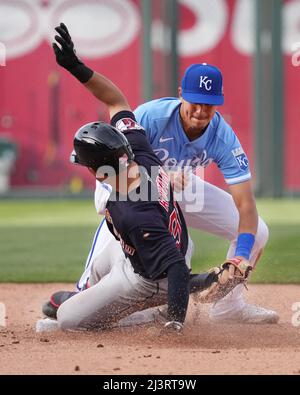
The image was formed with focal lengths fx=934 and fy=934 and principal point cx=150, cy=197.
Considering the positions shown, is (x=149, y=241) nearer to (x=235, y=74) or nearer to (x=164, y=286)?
(x=164, y=286)

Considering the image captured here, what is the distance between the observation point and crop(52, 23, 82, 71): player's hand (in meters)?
4.59

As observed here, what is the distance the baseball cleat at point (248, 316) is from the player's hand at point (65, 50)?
5.46 ft

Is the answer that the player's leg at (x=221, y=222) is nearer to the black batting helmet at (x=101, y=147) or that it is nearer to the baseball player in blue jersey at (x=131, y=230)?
the baseball player in blue jersey at (x=131, y=230)

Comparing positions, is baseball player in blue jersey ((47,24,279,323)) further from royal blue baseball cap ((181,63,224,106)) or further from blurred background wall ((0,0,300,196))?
blurred background wall ((0,0,300,196))

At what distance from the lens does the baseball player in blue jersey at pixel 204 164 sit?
4.84 meters

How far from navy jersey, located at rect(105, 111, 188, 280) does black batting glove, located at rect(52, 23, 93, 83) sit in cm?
35

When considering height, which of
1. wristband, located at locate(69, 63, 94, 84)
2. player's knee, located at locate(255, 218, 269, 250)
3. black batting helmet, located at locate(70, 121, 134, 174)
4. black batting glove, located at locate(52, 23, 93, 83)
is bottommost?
player's knee, located at locate(255, 218, 269, 250)

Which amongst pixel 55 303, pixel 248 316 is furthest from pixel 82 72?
pixel 248 316

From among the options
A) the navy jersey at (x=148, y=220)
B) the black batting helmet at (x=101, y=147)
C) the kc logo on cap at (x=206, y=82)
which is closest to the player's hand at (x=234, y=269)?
the navy jersey at (x=148, y=220)

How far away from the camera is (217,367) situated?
388 centimetres

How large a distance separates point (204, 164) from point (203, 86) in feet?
2.14

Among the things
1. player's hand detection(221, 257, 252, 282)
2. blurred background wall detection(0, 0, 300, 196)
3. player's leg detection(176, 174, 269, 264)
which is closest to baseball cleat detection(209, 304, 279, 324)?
player's leg detection(176, 174, 269, 264)

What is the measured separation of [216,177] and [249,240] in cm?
994

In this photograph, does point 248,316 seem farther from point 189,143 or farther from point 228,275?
point 189,143
